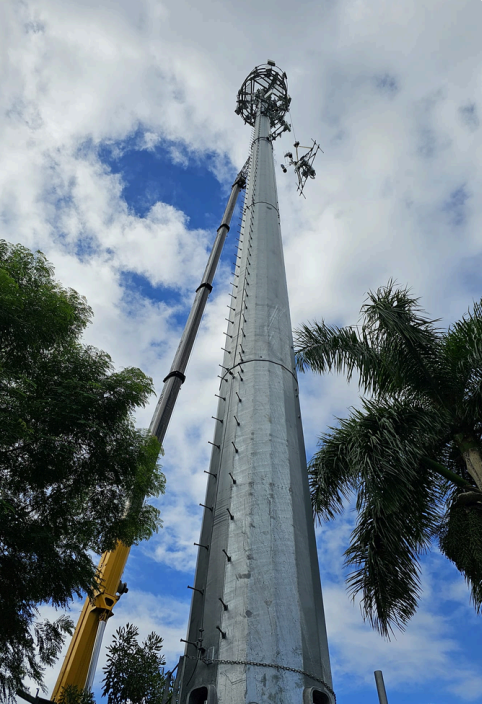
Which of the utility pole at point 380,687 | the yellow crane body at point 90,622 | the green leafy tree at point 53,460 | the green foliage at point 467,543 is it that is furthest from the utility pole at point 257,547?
the yellow crane body at point 90,622

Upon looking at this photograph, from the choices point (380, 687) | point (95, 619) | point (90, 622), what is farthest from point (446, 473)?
point (90, 622)

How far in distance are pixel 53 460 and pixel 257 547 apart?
3433 mm

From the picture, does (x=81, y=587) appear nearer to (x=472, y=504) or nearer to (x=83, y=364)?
(x=83, y=364)

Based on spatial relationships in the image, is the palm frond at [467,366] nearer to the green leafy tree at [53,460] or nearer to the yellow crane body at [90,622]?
the green leafy tree at [53,460]

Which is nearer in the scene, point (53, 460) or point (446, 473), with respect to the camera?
point (53, 460)

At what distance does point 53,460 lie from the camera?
825cm

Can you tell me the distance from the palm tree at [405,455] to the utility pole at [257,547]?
142cm

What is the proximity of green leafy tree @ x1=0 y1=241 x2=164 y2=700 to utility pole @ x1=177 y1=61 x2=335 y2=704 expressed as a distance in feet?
5.52

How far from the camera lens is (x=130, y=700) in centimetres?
715

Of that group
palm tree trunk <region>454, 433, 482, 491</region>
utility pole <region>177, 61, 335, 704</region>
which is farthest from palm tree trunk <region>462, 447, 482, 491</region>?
utility pole <region>177, 61, 335, 704</region>

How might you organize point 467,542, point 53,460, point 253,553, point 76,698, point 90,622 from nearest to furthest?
point 253,553 → point 76,698 → point 53,460 → point 467,542 → point 90,622

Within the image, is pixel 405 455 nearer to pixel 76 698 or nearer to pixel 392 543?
pixel 392 543

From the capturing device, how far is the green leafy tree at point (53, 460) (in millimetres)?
7953

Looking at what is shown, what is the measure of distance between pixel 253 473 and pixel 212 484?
3.47ft
